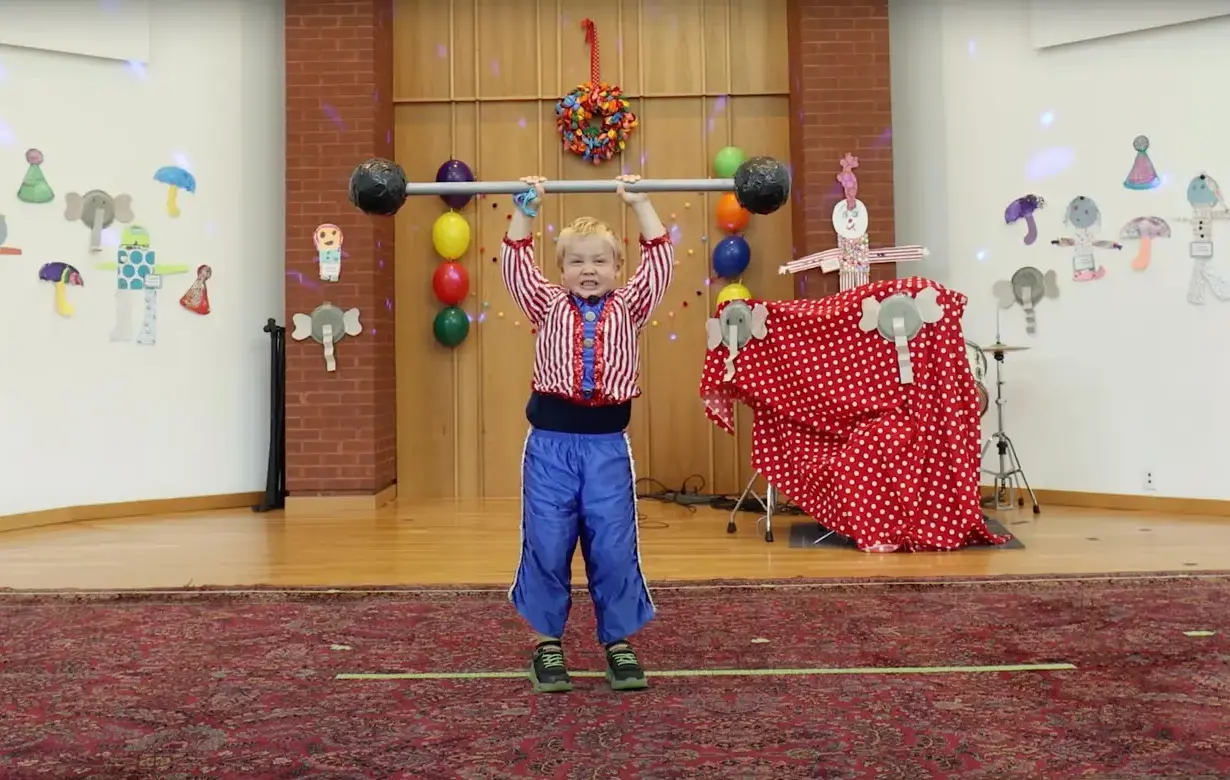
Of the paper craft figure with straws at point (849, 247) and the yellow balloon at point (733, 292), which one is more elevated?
the paper craft figure with straws at point (849, 247)

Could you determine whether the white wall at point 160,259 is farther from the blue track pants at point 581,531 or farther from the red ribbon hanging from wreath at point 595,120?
the blue track pants at point 581,531

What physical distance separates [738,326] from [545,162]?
2.33m

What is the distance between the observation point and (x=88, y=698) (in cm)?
227

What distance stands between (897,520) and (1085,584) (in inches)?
34.7

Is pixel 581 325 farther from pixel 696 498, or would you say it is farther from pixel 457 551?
pixel 696 498

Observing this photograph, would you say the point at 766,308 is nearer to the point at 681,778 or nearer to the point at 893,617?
the point at 893,617

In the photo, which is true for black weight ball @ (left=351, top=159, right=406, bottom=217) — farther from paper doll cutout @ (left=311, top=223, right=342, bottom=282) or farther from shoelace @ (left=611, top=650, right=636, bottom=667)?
paper doll cutout @ (left=311, top=223, right=342, bottom=282)

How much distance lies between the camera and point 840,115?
19.0ft

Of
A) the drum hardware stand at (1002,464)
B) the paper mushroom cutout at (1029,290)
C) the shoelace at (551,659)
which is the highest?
the paper mushroom cutout at (1029,290)

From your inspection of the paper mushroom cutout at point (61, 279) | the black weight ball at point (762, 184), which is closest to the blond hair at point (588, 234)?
the black weight ball at point (762, 184)

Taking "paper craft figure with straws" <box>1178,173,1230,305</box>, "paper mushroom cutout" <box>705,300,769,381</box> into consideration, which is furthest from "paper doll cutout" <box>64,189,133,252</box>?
"paper craft figure with straws" <box>1178,173,1230,305</box>

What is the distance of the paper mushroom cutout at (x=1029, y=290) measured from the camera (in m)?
5.69

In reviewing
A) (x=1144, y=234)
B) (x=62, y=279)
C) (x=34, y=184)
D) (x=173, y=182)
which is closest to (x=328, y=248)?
(x=173, y=182)

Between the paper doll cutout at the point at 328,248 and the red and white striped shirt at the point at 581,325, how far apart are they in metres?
3.40
